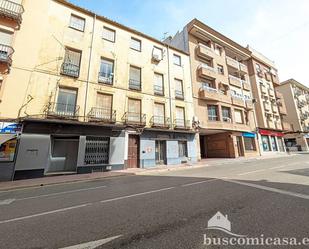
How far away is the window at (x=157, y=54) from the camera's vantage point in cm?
1694

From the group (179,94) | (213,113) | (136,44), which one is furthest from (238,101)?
(136,44)

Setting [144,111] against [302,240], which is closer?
[302,240]

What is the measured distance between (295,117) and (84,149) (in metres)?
43.1

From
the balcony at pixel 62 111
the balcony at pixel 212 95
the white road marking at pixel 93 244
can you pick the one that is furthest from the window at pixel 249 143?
the white road marking at pixel 93 244

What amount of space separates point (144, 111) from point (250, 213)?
12.2 metres

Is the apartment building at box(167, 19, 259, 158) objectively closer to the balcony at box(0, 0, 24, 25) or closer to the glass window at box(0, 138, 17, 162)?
→ the glass window at box(0, 138, 17, 162)

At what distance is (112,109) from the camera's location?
1336cm

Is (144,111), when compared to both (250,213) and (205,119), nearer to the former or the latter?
(205,119)

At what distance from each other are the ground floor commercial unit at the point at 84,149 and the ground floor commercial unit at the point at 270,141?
14699 millimetres

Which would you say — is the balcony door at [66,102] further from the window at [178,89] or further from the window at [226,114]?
the window at [226,114]

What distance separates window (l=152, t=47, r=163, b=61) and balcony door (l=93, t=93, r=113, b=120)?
23.2 feet

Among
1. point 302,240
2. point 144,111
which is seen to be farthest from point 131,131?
point 302,240

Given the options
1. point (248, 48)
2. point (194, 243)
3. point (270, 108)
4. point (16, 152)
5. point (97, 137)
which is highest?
point (248, 48)

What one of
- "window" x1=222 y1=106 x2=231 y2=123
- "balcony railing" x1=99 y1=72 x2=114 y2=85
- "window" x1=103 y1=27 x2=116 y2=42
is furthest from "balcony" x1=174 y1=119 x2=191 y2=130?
"window" x1=103 y1=27 x2=116 y2=42
